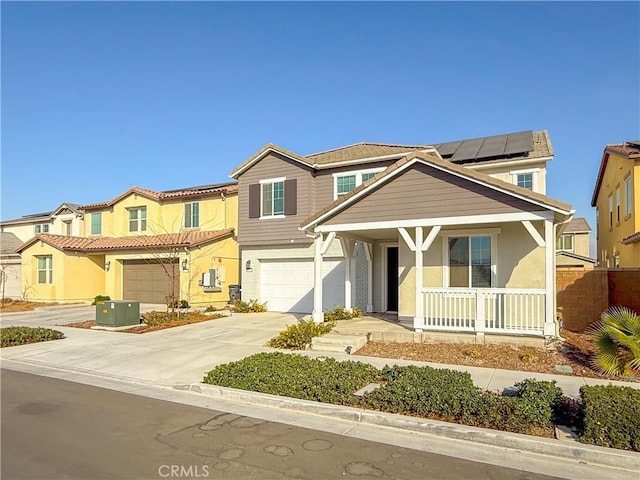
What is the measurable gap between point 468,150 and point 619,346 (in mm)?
12273

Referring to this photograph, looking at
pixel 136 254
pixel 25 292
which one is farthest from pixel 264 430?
pixel 25 292

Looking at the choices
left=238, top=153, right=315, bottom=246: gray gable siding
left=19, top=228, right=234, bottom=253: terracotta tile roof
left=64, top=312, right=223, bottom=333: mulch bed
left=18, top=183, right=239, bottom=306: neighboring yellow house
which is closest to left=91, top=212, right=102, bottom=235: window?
left=18, top=183, right=239, bottom=306: neighboring yellow house

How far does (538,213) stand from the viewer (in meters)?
10.8

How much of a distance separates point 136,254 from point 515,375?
66.9ft

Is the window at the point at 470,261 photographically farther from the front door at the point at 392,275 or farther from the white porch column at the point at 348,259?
the front door at the point at 392,275

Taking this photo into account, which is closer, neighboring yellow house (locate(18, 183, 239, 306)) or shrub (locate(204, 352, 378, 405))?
shrub (locate(204, 352, 378, 405))

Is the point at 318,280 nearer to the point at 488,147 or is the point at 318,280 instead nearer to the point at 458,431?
the point at 458,431

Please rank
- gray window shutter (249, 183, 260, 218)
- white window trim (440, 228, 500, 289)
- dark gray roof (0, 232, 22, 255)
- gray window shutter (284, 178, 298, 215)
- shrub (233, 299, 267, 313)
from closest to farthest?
white window trim (440, 228, 500, 289) → gray window shutter (284, 178, 298, 215) → shrub (233, 299, 267, 313) → gray window shutter (249, 183, 260, 218) → dark gray roof (0, 232, 22, 255)

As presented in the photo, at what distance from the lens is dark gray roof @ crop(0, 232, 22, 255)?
33522 mm

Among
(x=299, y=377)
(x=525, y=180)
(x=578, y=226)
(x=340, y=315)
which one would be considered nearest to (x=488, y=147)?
(x=525, y=180)

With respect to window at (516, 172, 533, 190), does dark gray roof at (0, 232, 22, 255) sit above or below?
below

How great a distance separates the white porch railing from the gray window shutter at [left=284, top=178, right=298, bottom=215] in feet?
26.4

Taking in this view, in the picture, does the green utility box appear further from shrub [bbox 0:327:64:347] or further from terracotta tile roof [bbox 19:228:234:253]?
terracotta tile roof [bbox 19:228:234:253]

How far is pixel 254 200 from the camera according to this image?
1991cm
